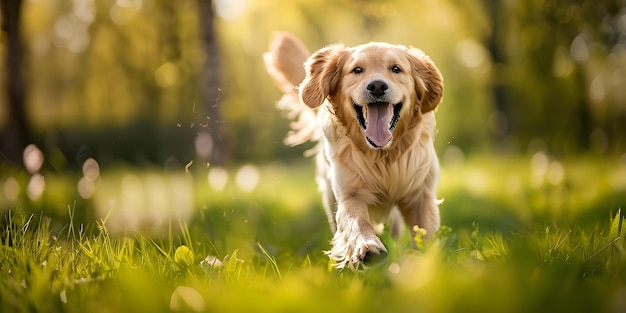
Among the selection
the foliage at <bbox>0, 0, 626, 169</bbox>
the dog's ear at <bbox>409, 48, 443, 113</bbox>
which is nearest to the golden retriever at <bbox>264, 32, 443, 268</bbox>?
the dog's ear at <bbox>409, 48, 443, 113</bbox>

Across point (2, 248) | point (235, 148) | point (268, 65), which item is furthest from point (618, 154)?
point (235, 148)

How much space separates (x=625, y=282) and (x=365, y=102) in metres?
1.78

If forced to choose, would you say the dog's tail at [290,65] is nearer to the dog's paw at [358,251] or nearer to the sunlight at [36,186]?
the dog's paw at [358,251]

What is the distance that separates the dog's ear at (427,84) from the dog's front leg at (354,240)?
724mm

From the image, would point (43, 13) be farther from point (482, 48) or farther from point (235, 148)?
point (482, 48)

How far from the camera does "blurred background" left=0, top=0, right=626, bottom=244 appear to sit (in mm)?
6684

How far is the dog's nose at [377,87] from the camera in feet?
11.4

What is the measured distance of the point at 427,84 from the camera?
3930 millimetres

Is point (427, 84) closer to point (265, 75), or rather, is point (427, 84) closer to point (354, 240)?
point (354, 240)

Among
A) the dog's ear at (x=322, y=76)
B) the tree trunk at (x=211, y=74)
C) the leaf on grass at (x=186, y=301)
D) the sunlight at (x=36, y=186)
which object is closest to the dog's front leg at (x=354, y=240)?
the dog's ear at (x=322, y=76)

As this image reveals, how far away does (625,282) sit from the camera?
A: 210 centimetres

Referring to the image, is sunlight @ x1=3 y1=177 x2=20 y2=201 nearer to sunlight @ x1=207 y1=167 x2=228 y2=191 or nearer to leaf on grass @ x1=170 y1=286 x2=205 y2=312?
sunlight @ x1=207 y1=167 x2=228 y2=191

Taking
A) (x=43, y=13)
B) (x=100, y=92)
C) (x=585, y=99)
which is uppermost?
(x=43, y=13)

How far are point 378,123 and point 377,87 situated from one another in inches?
9.6
